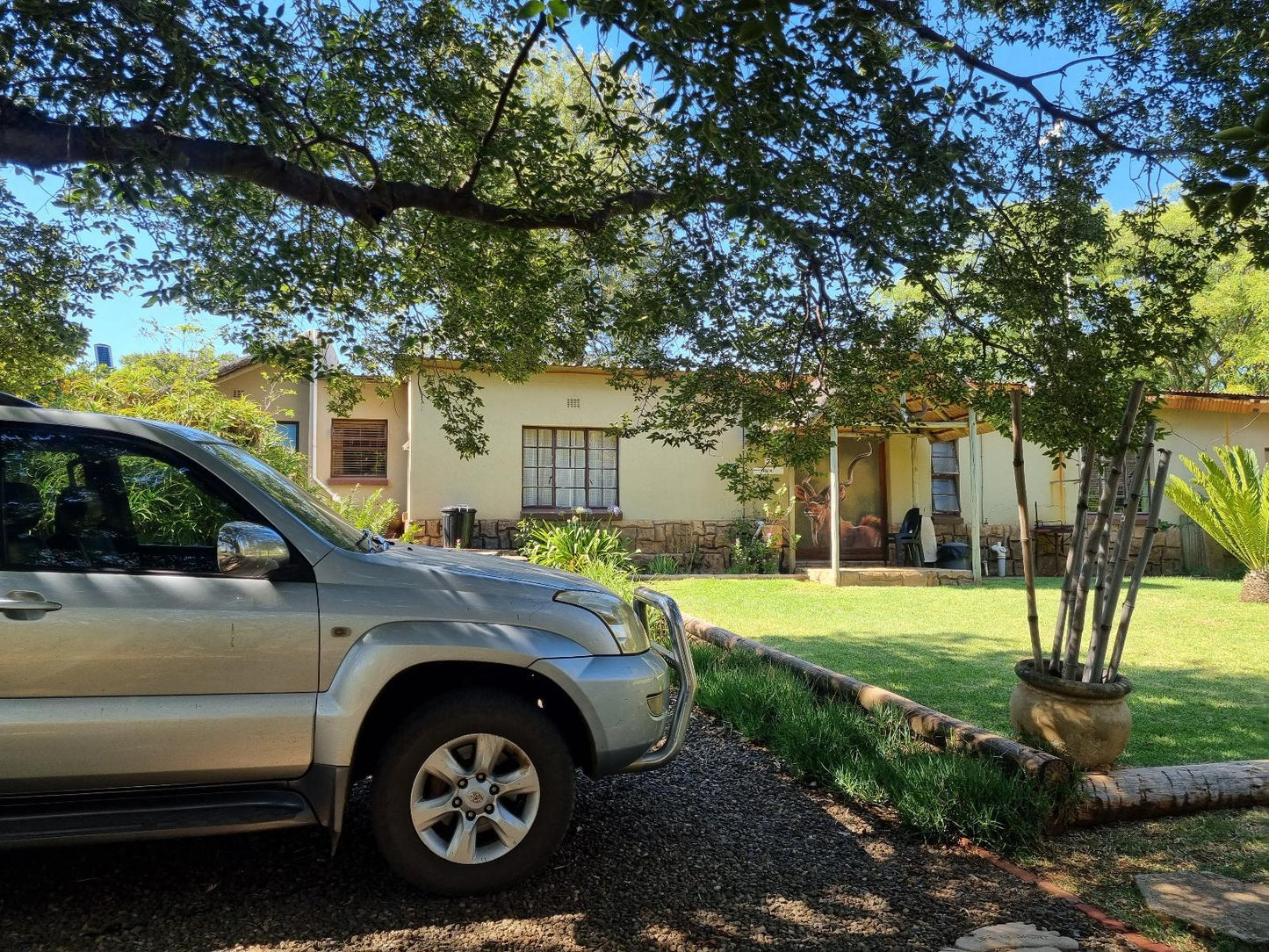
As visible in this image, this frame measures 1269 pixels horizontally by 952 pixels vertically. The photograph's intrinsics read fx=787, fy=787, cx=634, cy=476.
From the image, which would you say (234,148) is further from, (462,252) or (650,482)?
(650,482)

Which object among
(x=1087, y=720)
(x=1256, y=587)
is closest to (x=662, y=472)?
(x=1256, y=587)

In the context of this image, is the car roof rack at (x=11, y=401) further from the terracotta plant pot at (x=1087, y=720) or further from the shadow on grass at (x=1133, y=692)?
the shadow on grass at (x=1133, y=692)

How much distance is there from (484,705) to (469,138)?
4.35m

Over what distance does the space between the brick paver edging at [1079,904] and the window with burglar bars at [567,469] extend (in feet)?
39.4

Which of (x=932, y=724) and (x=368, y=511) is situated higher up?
(x=368, y=511)

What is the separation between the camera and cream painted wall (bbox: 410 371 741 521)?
14594 millimetres

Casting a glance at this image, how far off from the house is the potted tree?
9.70 m

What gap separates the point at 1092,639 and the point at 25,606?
4841 millimetres

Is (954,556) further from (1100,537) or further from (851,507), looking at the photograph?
(1100,537)

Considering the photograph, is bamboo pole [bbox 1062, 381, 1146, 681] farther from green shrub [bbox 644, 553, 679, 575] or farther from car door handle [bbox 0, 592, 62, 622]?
green shrub [bbox 644, 553, 679, 575]

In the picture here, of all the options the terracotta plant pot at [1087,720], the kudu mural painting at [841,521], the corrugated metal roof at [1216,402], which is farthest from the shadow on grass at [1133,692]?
the corrugated metal roof at [1216,402]

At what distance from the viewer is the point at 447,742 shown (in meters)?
2.87

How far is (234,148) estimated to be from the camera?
4.62 meters

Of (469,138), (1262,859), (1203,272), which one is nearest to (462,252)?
(469,138)
